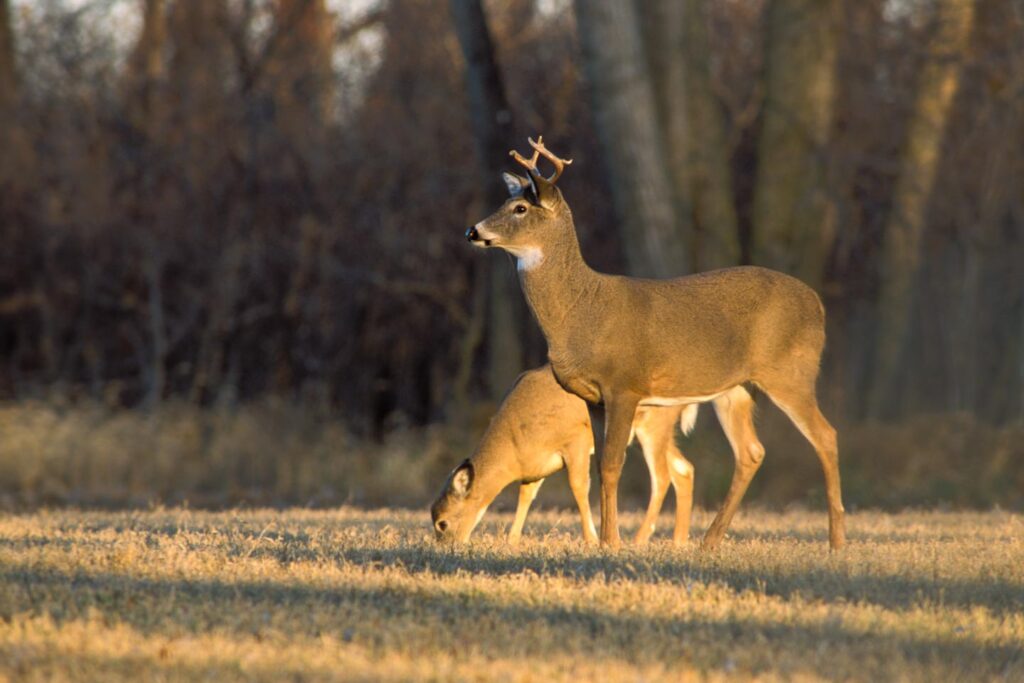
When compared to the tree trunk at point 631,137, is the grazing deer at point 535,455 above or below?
below

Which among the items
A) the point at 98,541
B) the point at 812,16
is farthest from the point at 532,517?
the point at 812,16

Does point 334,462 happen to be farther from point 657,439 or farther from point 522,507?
point 657,439

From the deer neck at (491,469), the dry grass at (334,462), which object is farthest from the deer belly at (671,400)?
the dry grass at (334,462)

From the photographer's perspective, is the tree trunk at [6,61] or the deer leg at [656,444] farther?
the tree trunk at [6,61]

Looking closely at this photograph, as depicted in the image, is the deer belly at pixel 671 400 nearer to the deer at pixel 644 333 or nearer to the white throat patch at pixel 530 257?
the deer at pixel 644 333

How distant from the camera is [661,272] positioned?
16.1m

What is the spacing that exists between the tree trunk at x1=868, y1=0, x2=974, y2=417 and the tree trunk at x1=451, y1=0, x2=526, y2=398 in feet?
16.2

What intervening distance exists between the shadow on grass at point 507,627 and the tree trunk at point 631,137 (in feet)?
31.0

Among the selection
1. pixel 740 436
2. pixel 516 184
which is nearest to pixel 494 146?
pixel 740 436

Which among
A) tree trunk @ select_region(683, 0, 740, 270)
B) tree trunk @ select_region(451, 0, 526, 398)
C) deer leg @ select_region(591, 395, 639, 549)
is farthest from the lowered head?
tree trunk @ select_region(451, 0, 526, 398)

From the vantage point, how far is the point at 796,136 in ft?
55.6

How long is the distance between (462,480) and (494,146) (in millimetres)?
8234

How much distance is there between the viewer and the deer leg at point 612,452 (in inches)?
353

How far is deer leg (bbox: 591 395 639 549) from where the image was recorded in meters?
8.98
